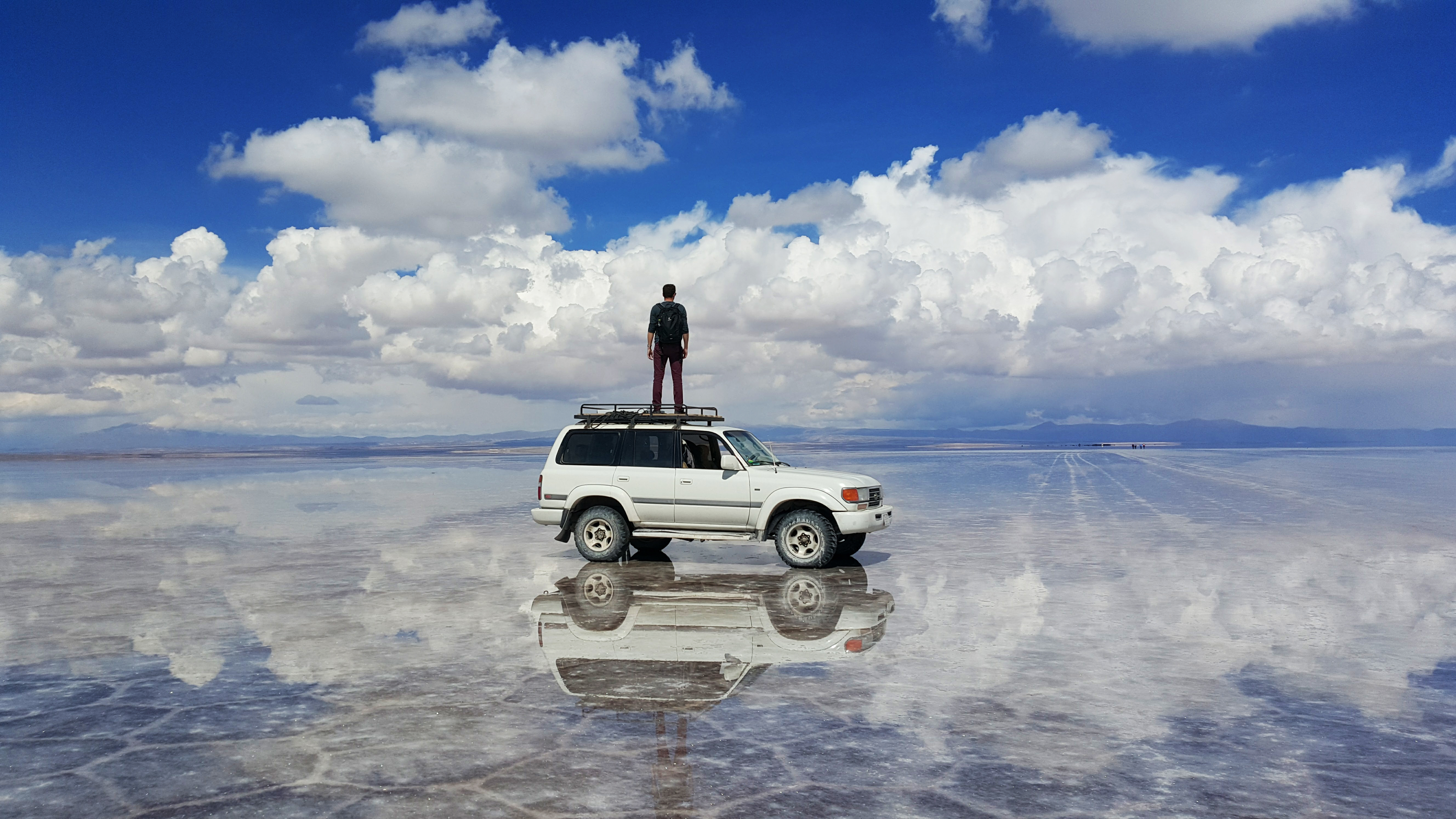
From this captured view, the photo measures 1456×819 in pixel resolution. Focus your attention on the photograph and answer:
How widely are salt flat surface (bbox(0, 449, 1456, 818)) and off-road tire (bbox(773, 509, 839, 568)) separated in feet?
1.65

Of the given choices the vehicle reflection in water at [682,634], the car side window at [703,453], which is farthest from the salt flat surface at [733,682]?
the car side window at [703,453]

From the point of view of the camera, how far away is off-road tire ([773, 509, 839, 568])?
14.2 metres

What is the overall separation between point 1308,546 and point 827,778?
14.3 metres

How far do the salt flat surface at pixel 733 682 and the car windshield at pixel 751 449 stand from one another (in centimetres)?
157

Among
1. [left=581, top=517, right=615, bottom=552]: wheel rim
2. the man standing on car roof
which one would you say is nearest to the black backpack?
the man standing on car roof

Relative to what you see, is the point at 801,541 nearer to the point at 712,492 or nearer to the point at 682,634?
the point at 712,492

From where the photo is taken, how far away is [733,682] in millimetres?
7711

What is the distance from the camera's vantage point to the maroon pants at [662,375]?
16.7 m

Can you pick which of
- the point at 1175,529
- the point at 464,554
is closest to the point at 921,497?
the point at 1175,529

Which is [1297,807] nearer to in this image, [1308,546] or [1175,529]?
[1308,546]

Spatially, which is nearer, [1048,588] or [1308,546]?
[1048,588]

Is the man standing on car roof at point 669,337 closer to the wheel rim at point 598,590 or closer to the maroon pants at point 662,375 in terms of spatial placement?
the maroon pants at point 662,375

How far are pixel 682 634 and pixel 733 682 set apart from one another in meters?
1.90

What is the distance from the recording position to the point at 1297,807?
519 centimetres
